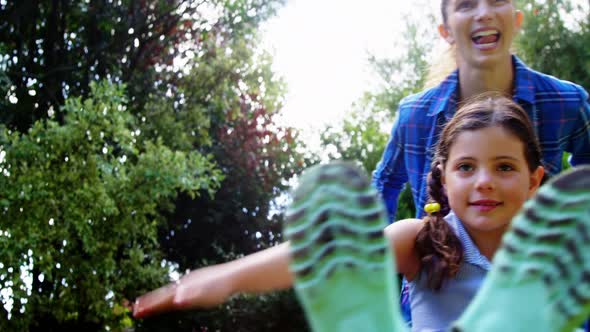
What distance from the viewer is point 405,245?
1.41m

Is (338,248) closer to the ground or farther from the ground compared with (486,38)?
closer to the ground

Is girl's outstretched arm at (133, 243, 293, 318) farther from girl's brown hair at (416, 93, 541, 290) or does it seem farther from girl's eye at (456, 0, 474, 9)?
girl's eye at (456, 0, 474, 9)

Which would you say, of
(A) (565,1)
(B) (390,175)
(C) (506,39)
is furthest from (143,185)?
(A) (565,1)

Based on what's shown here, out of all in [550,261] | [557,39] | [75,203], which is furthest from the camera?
[557,39]

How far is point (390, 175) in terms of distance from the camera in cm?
214

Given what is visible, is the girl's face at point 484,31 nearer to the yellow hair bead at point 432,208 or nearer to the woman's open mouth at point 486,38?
the woman's open mouth at point 486,38

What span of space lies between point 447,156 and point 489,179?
152 mm

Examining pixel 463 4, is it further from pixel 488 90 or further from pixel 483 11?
pixel 488 90

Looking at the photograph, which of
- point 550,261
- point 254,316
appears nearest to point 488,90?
point 550,261

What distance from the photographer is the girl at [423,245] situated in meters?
0.77

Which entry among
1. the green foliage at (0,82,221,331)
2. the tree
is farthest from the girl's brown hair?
the tree

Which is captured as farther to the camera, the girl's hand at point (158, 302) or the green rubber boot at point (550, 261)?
the girl's hand at point (158, 302)

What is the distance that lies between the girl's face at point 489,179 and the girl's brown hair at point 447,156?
1.0 inches

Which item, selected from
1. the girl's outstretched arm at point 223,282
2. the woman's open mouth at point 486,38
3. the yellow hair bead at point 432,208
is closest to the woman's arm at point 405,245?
the yellow hair bead at point 432,208
